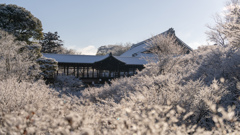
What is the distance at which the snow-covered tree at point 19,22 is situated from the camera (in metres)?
16.3

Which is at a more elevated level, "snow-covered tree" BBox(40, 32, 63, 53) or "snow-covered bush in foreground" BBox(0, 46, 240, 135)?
"snow-covered tree" BBox(40, 32, 63, 53)

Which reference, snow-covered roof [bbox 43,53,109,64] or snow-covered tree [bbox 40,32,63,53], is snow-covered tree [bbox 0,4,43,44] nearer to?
snow-covered roof [bbox 43,53,109,64]

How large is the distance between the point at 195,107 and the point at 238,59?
4.53 meters

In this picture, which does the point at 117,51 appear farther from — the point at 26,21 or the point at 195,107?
the point at 195,107

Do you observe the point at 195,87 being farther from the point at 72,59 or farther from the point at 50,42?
the point at 50,42

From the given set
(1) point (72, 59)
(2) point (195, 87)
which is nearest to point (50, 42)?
(1) point (72, 59)

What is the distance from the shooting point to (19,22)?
16.6m

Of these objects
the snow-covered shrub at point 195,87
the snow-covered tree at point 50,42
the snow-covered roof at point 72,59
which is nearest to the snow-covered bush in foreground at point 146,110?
the snow-covered shrub at point 195,87

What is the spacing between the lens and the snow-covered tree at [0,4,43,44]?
16.3 metres

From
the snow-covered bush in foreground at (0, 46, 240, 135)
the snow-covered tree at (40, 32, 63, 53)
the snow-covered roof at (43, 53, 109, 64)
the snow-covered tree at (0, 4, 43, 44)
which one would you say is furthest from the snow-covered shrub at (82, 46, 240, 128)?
the snow-covered tree at (40, 32, 63, 53)

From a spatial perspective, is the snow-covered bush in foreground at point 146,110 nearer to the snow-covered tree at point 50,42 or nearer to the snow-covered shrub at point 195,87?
the snow-covered shrub at point 195,87

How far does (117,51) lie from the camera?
57031 millimetres

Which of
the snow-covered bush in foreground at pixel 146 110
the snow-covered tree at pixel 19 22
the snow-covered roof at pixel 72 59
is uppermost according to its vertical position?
the snow-covered tree at pixel 19 22

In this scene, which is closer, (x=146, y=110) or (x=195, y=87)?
(x=146, y=110)
